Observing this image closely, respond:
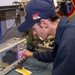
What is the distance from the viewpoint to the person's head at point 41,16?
43.2 inches

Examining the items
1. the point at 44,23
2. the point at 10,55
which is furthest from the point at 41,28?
the point at 10,55

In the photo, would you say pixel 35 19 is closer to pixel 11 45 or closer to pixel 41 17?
pixel 41 17

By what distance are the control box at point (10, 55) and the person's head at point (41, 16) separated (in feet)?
1.22

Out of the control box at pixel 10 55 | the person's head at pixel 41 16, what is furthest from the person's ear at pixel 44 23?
the control box at pixel 10 55

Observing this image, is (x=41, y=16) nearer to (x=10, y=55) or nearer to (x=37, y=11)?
(x=37, y=11)

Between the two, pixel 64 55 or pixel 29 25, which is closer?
pixel 64 55

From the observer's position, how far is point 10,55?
4.80 feet

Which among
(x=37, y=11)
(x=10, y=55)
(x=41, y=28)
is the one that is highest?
(x=37, y=11)

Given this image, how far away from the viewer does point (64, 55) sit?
2.93 feet

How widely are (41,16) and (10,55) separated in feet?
1.81

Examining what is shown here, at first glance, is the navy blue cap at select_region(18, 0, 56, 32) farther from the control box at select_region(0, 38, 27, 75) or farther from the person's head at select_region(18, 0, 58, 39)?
the control box at select_region(0, 38, 27, 75)

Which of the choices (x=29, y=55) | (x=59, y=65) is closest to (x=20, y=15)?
(x=29, y=55)

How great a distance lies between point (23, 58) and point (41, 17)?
0.67 metres

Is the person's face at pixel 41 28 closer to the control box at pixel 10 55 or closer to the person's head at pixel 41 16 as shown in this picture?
the person's head at pixel 41 16
